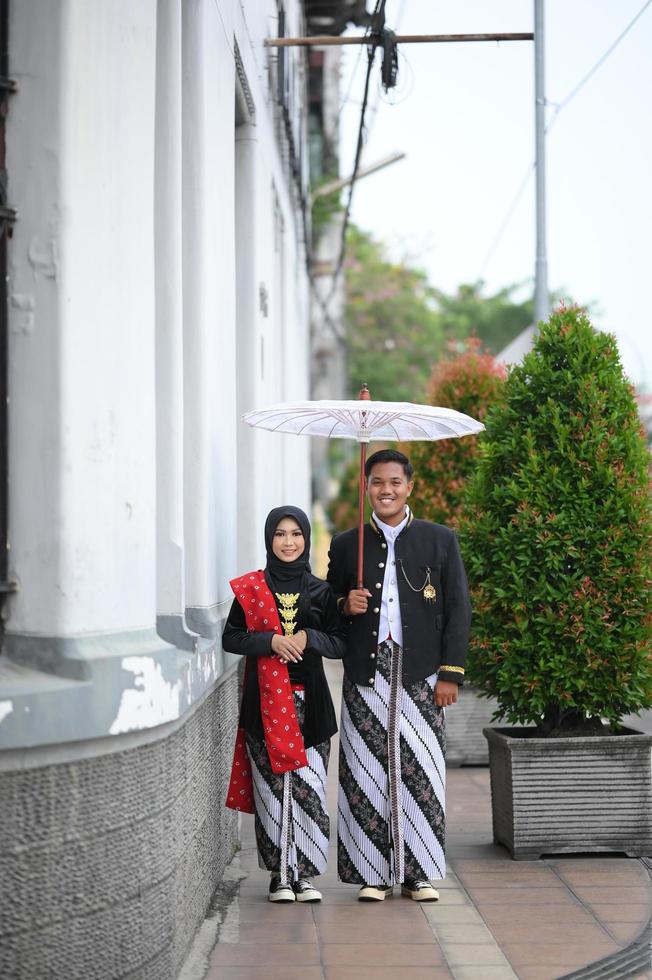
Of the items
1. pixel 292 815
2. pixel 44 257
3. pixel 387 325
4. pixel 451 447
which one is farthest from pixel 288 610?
pixel 387 325

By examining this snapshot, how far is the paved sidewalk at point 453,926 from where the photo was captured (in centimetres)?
493

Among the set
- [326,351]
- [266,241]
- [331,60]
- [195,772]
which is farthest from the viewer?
[326,351]

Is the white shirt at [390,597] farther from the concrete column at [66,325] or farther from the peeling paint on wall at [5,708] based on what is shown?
the peeling paint on wall at [5,708]

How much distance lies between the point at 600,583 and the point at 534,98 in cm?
786

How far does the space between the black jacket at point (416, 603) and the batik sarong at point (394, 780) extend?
0.26 ft

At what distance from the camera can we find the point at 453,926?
18.0ft

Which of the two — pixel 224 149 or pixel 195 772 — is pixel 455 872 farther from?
pixel 224 149

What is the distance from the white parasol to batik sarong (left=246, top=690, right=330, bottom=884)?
0.86 meters

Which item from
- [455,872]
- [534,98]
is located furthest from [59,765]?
[534,98]

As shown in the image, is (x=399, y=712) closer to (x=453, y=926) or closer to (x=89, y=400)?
(x=453, y=926)

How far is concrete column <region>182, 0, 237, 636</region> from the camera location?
19.2ft

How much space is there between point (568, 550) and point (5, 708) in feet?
11.3

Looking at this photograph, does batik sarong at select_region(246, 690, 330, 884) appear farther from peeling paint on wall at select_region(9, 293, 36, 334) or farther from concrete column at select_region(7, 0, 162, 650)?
peeling paint on wall at select_region(9, 293, 36, 334)

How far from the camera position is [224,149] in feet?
22.3
